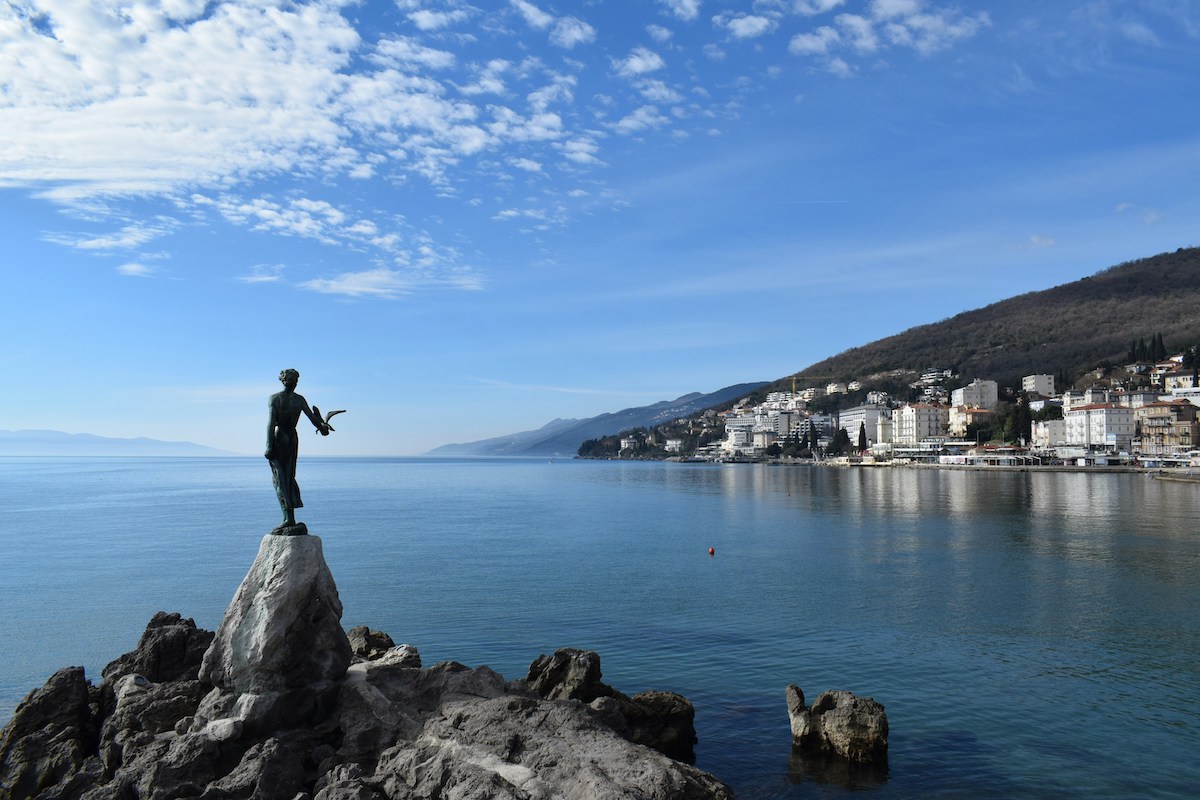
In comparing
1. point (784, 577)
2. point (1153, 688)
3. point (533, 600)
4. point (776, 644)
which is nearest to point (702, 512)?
point (784, 577)

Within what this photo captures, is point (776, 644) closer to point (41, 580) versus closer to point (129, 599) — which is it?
point (129, 599)

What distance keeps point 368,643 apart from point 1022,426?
132126 mm

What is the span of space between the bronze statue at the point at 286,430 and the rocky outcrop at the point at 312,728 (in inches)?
38.0

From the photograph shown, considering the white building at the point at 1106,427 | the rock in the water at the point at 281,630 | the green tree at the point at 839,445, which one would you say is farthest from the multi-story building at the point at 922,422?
the rock in the water at the point at 281,630

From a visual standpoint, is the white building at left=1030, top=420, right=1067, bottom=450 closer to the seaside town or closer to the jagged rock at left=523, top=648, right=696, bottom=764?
the seaside town

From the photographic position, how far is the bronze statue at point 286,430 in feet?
37.4

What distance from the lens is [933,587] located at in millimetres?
25344

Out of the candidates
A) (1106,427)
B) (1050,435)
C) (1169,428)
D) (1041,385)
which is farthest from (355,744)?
(1041,385)

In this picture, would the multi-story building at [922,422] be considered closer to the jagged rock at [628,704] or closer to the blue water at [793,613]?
the blue water at [793,613]

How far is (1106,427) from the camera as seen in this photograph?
4227 inches

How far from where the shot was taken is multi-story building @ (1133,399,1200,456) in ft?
324

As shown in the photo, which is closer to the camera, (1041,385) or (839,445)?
(1041,385)

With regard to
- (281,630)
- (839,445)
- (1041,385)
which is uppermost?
(1041,385)

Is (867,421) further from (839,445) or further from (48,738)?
(48,738)
